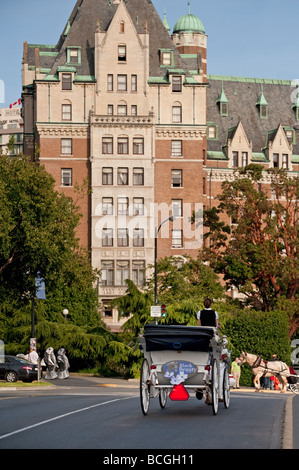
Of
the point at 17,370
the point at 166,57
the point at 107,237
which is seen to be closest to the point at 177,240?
the point at 107,237

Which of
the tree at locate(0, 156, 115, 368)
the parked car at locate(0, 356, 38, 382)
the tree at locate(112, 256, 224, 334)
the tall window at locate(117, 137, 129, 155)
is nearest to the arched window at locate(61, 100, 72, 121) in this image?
the tall window at locate(117, 137, 129, 155)

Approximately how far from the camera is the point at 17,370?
4481 cm

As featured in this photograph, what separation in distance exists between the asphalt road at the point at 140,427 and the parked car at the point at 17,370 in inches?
963

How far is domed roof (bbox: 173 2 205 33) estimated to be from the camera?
346 feet

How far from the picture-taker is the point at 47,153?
283 feet

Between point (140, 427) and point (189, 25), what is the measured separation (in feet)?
309

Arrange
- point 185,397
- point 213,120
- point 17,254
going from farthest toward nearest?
point 213,120 → point 17,254 → point 185,397

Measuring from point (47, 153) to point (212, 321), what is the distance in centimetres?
6925

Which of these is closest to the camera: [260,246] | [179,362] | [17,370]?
[179,362]

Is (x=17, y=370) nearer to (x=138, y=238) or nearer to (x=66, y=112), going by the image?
(x=138, y=238)

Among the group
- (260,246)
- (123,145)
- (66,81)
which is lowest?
(260,246)

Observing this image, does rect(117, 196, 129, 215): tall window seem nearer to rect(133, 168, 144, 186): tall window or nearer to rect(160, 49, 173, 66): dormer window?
rect(133, 168, 144, 186): tall window

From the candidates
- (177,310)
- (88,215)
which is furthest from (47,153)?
(177,310)

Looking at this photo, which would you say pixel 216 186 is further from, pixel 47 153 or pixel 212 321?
pixel 212 321
